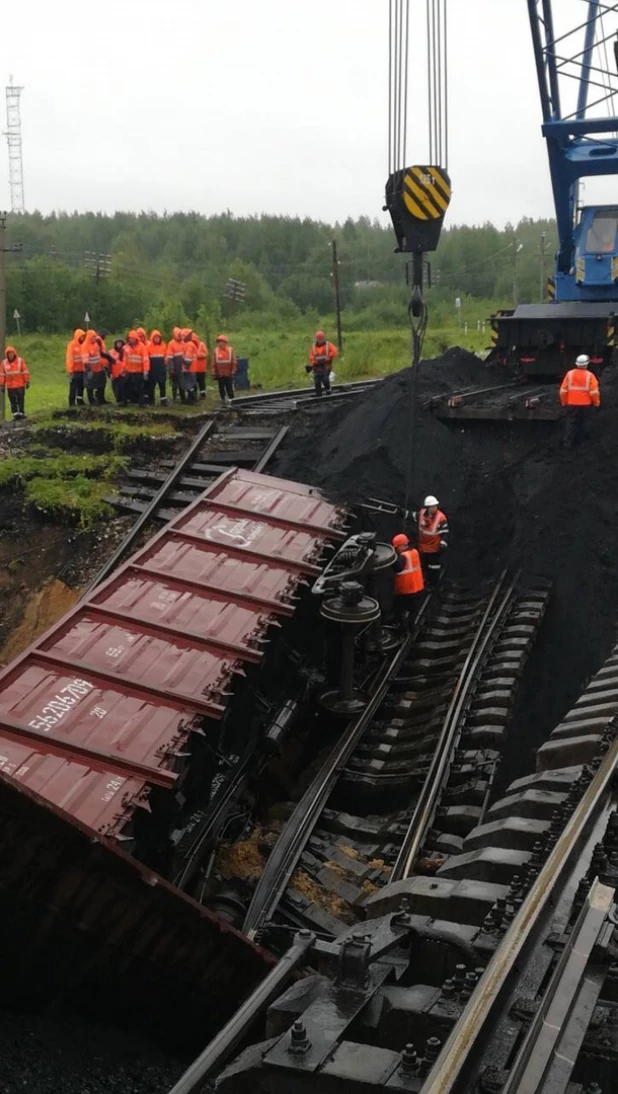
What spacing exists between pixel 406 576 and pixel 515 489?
109 inches

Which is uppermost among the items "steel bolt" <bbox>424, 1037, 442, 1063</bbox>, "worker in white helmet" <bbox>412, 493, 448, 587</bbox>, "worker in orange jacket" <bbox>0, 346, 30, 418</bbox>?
"worker in orange jacket" <bbox>0, 346, 30, 418</bbox>

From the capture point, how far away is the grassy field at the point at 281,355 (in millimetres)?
23406

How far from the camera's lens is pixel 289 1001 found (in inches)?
144

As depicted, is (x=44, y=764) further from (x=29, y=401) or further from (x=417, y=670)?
(x=29, y=401)

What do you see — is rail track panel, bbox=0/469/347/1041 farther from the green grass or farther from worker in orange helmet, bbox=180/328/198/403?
worker in orange helmet, bbox=180/328/198/403

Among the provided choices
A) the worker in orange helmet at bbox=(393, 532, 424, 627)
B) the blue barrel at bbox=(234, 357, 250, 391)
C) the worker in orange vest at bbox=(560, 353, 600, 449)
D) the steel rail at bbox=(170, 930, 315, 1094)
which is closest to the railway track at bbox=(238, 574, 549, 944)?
the worker in orange helmet at bbox=(393, 532, 424, 627)

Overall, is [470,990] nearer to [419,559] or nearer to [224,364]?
[419,559]

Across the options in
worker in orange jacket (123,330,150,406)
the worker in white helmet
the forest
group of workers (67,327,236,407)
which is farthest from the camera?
the forest

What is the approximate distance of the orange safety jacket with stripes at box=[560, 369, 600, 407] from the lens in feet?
41.1

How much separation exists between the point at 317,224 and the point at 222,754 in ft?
204

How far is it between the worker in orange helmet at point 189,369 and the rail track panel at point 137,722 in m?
5.58

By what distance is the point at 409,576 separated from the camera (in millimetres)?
11102

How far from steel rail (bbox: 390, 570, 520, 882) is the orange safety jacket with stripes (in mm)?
2669

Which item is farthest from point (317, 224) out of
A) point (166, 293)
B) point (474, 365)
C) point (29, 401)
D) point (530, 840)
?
point (530, 840)
